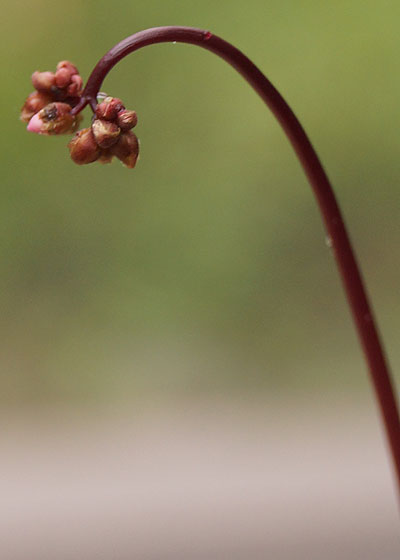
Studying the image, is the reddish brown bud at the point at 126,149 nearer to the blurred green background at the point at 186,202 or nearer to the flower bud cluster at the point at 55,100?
the flower bud cluster at the point at 55,100

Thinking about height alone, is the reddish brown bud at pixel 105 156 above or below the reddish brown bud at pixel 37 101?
below

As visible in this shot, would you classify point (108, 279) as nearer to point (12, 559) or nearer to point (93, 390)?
point (93, 390)

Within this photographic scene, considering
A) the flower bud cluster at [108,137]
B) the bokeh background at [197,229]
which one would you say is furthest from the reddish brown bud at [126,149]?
the bokeh background at [197,229]

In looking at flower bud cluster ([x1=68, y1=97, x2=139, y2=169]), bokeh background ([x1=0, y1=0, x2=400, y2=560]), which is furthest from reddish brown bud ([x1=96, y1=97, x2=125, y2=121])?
bokeh background ([x1=0, y1=0, x2=400, y2=560])

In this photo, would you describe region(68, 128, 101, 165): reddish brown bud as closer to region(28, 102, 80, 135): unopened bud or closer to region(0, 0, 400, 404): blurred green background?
region(28, 102, 80, 135): unopened bud

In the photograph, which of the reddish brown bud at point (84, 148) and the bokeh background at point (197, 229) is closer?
the reddish brown bud at point (84, 148)

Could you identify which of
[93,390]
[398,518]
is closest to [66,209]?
[93,390]
